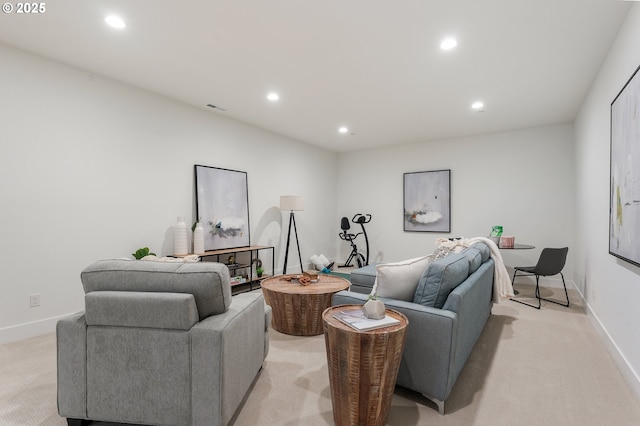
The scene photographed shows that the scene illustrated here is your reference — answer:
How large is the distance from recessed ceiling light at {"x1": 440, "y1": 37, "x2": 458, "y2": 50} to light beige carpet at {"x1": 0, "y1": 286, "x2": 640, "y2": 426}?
2655mm

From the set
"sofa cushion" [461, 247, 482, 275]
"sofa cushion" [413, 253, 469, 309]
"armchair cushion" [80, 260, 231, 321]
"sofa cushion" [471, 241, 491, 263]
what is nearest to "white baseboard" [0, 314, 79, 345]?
"armchair cushion" [80, 260, 231, 321]

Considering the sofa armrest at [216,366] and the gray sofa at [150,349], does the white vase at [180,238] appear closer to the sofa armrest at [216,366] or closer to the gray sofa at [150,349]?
the gray sofa at [150,349]

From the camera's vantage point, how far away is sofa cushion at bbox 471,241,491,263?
3163mm

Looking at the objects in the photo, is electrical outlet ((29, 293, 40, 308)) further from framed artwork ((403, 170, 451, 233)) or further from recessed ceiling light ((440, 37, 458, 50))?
framed artwork ((403, 170, 451, 233))

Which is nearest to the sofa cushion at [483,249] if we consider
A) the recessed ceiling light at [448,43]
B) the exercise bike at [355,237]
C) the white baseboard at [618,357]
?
the white baseboard at [618,357]

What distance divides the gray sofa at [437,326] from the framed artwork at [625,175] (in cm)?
106

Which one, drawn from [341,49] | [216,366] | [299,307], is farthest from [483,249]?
[216,366]

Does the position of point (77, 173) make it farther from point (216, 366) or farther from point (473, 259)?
point (473, 259)

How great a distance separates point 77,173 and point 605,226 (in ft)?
16.9

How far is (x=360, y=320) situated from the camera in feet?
5.91

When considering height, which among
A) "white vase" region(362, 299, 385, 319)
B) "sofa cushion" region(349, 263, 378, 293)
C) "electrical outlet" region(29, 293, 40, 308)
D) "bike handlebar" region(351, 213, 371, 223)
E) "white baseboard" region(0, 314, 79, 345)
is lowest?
"white baseboard" region(0, 314, 79, 345)

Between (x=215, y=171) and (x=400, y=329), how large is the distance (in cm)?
382

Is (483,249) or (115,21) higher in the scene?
(115,21)

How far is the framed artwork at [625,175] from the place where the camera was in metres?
2.10
